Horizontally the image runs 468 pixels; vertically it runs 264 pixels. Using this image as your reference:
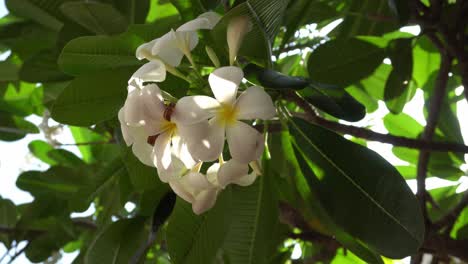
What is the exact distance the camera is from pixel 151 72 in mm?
651

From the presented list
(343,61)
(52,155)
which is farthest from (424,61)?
(52,155)

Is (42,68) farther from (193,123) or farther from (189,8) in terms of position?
(193,123)

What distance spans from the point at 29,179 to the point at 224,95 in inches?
44.6

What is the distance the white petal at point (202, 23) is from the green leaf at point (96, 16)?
0.42 m

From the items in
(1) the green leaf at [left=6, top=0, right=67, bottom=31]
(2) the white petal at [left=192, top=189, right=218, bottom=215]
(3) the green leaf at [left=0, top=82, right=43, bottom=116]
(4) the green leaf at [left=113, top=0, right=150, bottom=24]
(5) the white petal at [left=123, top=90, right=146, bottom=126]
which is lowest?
(3) the green leaf at [left=0, top=82, right=43, bottom=116]

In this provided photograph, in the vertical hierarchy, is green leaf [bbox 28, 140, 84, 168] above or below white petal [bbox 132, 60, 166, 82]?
below

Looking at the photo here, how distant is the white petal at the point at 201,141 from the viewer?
1.96ft

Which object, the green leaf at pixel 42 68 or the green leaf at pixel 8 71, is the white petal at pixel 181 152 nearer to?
the green leaf at pixel 42 68

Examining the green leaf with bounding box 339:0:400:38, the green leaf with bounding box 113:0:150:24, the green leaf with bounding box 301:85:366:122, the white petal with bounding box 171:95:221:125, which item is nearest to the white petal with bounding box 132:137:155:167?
the white petal with bounding box 171:95:221:125

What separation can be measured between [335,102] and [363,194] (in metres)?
0.13

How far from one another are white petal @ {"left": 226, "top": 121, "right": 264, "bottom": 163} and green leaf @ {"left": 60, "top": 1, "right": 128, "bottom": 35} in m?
0.56

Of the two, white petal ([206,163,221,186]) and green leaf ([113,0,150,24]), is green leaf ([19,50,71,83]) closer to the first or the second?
green leaf ([113,0,150,24])

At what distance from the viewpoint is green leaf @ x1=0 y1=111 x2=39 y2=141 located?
1.56 meters

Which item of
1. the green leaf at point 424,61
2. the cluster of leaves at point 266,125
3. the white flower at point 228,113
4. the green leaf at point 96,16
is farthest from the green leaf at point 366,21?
the white flower at point 228,113
